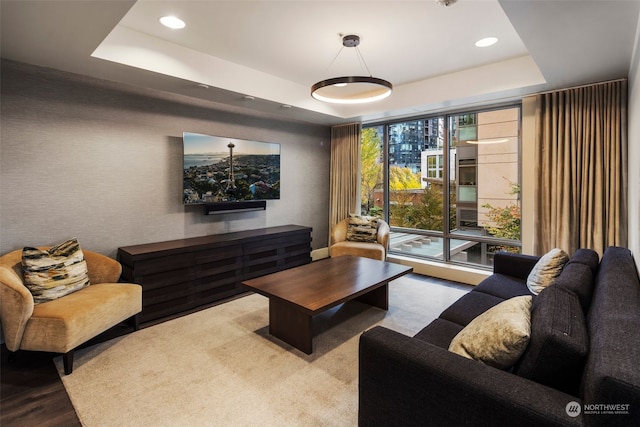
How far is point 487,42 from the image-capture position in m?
3.01

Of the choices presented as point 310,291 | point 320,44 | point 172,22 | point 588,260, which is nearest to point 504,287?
point 588,260

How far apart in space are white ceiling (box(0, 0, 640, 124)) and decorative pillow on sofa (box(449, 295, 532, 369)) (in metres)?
1.68

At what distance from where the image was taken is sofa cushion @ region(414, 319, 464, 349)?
190 centimetres

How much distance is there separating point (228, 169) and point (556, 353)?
12.6 feet

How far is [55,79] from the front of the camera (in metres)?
2.96

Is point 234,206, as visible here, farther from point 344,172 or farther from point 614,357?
point 614,357

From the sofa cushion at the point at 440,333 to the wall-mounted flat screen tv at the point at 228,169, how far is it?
299cm

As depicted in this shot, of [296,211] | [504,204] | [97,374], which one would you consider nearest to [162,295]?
[97,374]

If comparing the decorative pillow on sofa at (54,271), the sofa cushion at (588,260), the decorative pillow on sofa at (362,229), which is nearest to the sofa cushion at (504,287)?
the sofa cushion at (588,260)

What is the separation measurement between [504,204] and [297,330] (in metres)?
3.25

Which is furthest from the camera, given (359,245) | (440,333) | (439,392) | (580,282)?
(359,245)

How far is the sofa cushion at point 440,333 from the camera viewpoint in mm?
1899

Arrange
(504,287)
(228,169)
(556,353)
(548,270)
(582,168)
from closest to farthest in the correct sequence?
1. (556,353)
2. (548,270)
3. (504,287)
4. (582,168)
5. (228,169)

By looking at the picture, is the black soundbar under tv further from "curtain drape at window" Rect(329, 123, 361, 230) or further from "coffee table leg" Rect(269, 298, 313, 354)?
"coffee table leg" Rect(269, 298, 313, 354)
